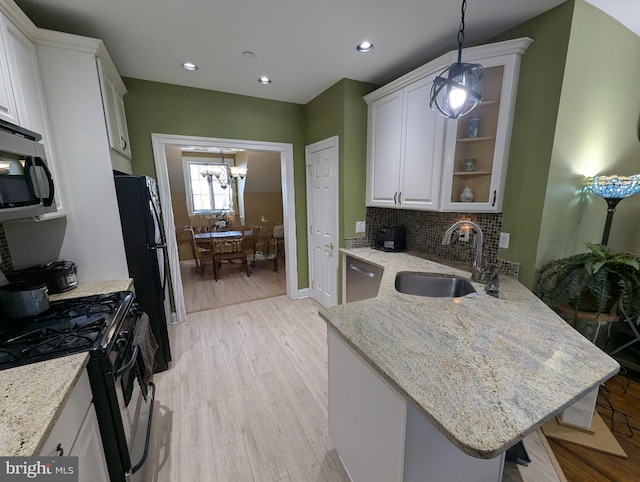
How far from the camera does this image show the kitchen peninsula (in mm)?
746

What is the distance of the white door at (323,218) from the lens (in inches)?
116

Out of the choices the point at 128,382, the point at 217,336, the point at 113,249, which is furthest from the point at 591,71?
the point at 217,336

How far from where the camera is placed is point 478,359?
0.97 m

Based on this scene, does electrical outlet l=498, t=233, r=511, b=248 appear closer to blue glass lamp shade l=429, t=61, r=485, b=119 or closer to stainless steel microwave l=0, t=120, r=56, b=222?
blue glass lamp shade l=429, t=61, r=485, b=119

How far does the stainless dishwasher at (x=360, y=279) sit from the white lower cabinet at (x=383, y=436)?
121 centimetres

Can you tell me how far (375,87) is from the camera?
275 centimetres

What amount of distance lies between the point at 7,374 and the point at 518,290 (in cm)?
248

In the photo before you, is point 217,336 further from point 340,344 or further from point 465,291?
point 465,291

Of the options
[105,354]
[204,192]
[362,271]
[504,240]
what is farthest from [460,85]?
Result: [204,192]

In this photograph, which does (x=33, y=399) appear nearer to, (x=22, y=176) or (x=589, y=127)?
(x=22, y=176)

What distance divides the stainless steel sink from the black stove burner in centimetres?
182

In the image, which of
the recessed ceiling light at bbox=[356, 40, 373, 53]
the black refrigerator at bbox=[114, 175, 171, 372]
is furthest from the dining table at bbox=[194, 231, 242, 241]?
the recessed ceiling light at bbox=[356, 40, 373, 53]

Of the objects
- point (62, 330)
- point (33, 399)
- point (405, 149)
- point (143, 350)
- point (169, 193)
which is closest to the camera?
point (33, 399)

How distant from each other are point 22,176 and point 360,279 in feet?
8.07
